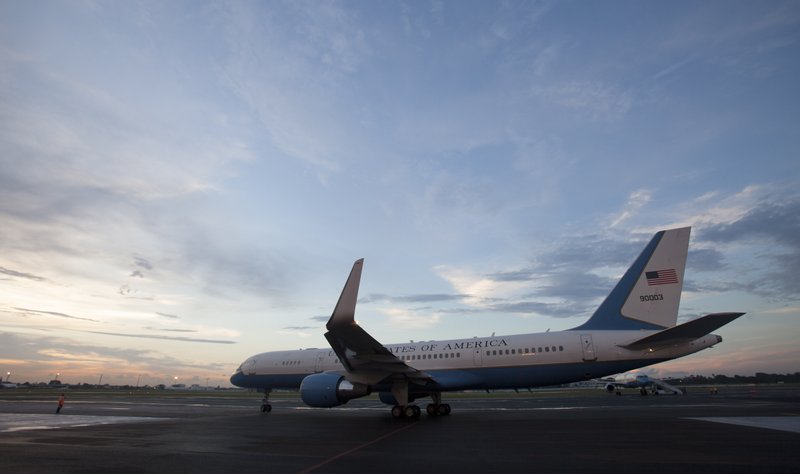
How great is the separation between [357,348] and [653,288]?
1194cm

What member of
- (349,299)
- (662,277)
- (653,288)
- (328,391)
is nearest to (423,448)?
(349,299)

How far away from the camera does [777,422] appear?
1332 centimetres

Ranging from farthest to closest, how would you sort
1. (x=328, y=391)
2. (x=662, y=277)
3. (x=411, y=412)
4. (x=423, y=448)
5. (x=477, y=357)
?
1. (x=477, y=357)
2. (x=411, y=412)
3. (x=662, y=277)
4. (x=328, y=391)
5. (x=423, y=448)

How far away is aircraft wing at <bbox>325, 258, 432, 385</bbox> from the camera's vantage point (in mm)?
13922

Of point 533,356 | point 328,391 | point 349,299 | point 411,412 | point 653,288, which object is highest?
point 653,288

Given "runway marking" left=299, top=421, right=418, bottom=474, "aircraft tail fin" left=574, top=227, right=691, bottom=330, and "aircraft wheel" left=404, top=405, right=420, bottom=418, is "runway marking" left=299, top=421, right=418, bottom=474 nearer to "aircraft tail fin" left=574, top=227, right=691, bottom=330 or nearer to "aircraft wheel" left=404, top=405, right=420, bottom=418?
"aircraft wheel" left=404, top=405, right=420, bottom=418

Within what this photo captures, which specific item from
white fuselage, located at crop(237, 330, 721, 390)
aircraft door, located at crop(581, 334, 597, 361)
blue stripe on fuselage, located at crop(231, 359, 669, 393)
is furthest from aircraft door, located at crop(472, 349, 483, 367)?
aircraft door, located at crop(581, 334, 597, 361)

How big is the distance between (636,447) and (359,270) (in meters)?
8.54

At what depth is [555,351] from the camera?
58.9 ft

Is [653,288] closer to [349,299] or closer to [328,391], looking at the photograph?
[349,299]

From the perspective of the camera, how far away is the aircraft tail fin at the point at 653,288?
17.3 metres

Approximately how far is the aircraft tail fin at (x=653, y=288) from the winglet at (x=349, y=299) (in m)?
10.7

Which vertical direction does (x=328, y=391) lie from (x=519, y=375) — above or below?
below

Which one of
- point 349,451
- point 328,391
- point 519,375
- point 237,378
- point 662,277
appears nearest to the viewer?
point 349,451
